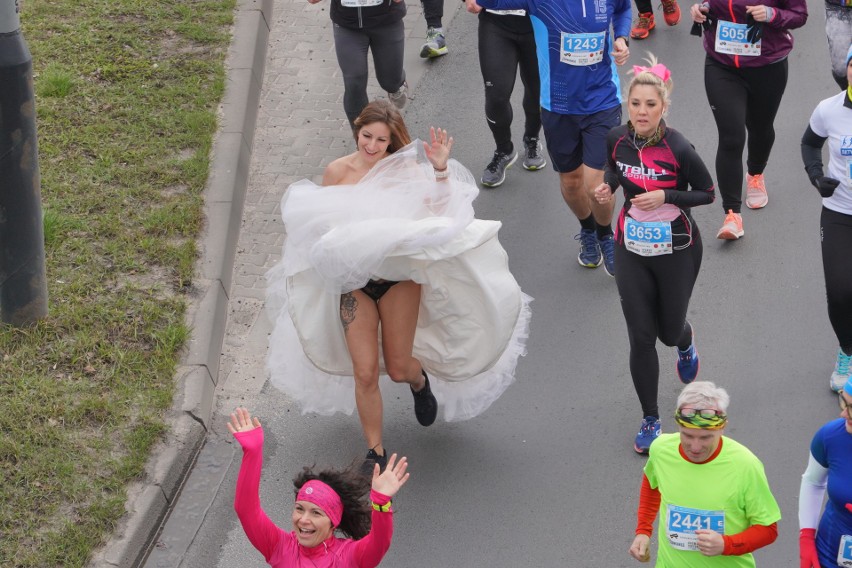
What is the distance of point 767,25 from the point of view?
7906mm

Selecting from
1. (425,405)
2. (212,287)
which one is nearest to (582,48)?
(425,405)

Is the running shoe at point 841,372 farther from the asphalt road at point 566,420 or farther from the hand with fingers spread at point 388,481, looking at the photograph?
the hand with fingers spread at point 388,481

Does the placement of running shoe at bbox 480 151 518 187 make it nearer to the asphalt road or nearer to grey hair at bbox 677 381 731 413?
the asphalt road

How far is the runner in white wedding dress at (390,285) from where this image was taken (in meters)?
6.38

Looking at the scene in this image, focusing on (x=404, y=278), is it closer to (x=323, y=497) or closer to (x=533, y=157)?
(x=323, y=497)

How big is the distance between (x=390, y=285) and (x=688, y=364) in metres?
1.81

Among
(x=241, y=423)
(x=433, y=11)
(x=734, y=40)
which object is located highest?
(x=734, y=40)

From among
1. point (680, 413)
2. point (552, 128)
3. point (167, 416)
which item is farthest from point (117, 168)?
point (680, 413)

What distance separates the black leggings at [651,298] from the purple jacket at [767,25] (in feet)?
6.31

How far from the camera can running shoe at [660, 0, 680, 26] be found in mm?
11086

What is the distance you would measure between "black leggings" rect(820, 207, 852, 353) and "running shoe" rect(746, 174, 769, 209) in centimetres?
198

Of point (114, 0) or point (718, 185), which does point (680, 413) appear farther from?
point (114, 0)

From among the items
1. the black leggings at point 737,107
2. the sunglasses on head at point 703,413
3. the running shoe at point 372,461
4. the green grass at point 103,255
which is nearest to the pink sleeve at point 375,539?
the sunglasses on head at point 703,413

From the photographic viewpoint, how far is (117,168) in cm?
893
